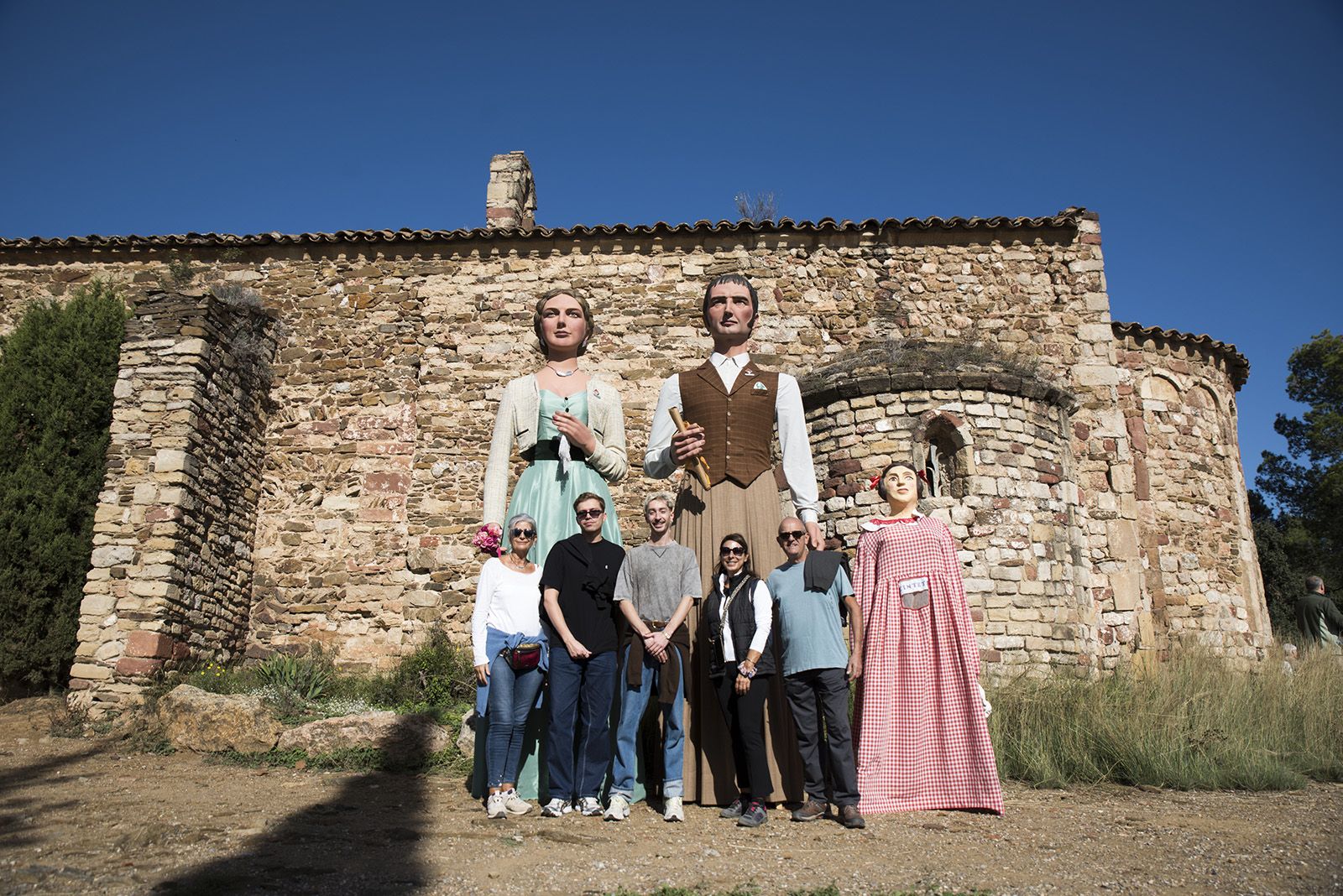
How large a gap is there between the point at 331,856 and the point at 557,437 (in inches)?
86.1

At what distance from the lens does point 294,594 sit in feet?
30.3

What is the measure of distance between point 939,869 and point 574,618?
187 cm

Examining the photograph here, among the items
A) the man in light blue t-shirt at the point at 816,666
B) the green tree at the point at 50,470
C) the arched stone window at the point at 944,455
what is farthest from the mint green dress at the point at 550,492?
the green tree at the point at 50,470

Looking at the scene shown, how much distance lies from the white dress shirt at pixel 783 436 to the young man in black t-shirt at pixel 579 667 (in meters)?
0.62

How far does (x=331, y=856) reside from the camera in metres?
3.14

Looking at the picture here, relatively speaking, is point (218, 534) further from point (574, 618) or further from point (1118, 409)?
point (1118, 409)

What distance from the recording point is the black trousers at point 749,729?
3.73 metres

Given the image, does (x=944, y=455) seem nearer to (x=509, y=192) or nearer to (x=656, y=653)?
(x=656, y=653)

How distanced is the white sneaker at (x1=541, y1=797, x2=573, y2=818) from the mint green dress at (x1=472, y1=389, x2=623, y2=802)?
590 mm

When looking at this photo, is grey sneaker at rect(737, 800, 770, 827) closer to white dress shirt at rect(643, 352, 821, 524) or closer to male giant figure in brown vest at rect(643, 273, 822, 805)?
male giant figure in brown vest at rect(643, 273, 822, 805)

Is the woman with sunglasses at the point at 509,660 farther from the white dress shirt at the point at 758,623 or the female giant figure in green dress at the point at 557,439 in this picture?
the white dress shirt at the point at 758,623

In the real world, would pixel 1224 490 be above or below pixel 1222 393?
below

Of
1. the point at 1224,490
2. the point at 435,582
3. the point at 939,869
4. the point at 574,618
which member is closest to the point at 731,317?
the point at 574,618

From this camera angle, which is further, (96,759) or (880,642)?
(96,759)
